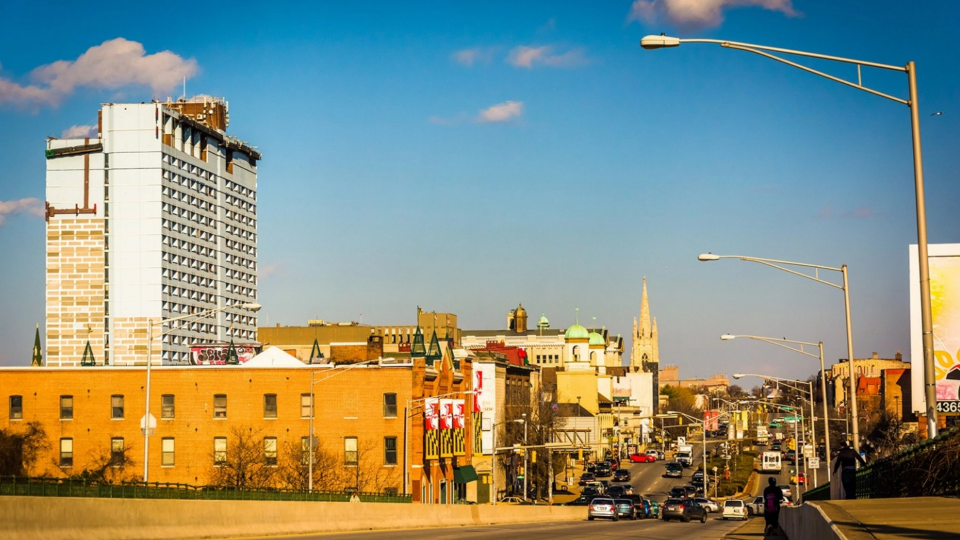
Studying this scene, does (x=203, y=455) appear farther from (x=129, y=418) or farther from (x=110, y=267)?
(x=110, y=267)

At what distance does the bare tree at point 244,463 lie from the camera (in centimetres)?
7244

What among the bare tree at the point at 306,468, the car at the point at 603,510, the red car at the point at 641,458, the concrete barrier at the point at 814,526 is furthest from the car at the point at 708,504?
the red car at the point at 641,458

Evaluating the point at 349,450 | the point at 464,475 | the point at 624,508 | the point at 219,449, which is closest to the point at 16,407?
the point at 219,449

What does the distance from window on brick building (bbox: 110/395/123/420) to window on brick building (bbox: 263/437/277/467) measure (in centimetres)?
958

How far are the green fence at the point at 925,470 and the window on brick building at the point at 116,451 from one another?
60.2 m

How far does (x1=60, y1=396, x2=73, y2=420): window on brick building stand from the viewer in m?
77.8

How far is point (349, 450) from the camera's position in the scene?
76.8 m

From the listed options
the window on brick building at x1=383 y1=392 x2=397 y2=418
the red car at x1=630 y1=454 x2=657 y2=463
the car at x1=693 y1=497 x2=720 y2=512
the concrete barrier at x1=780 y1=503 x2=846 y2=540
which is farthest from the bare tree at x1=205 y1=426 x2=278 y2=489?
the red car at x1=630 y1=454 x2=657 y2=463

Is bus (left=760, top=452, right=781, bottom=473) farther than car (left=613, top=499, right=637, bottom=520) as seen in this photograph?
Yes

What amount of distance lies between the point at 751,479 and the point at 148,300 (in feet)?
315

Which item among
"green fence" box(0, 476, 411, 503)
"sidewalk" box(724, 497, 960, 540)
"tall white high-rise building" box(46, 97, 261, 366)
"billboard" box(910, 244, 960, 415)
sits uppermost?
"tall white high-rise building" box(46, 97, 261, 366)

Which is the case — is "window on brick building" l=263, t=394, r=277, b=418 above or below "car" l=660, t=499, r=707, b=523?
above

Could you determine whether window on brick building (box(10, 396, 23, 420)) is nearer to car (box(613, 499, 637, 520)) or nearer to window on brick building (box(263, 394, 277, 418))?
window on brick building (box(263, 394, 277, 418))

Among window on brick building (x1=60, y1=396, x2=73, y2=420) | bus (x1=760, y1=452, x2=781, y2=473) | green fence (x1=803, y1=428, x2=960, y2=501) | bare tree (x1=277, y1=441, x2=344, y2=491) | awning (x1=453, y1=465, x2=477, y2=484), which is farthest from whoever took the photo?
bus (x1=760, y1=452, x2=781, y2=473)
